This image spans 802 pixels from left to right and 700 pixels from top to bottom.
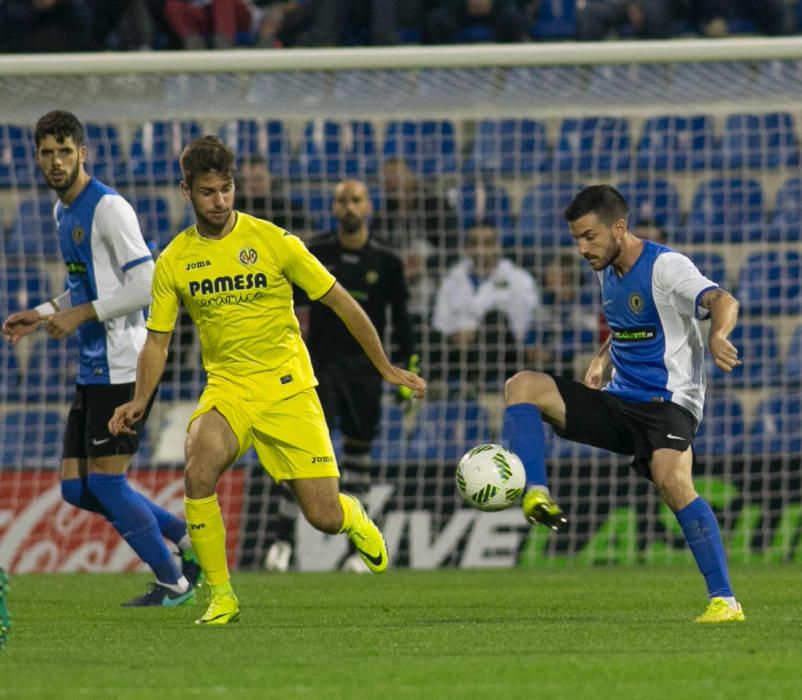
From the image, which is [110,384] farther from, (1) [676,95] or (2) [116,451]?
(1) [676,95]

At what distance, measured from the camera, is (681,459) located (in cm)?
738

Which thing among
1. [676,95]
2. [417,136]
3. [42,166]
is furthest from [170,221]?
[42,166]

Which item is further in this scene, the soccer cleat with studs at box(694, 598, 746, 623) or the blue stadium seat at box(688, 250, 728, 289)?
the blue stadium seat at box(688, 250, 728, 289)

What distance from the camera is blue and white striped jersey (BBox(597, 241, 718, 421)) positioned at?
7477 mm

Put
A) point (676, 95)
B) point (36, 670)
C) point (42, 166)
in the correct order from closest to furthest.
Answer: point (36, 670)
point (42, 166)
point (676, 95)

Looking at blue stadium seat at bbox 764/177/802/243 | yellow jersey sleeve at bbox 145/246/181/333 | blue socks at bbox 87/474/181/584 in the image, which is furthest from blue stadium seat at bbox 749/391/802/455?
yellow jersey sleeve at bbox 145/246/181/333

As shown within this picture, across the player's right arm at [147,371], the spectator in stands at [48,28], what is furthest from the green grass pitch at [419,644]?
the spectator in stands at [48,28]

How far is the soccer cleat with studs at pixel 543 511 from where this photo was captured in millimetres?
6891

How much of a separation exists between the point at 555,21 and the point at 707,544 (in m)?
9.70

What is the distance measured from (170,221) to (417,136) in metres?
2.14

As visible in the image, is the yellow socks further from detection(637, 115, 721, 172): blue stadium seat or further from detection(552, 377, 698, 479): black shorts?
detection(637, 115, 721, 172): blue stadium seat

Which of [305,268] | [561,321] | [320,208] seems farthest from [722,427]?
[305,268]

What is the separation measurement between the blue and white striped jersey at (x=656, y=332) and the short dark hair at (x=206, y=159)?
70.0 inches

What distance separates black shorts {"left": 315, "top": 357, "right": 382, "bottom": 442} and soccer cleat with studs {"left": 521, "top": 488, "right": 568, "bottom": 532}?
4.78 m
